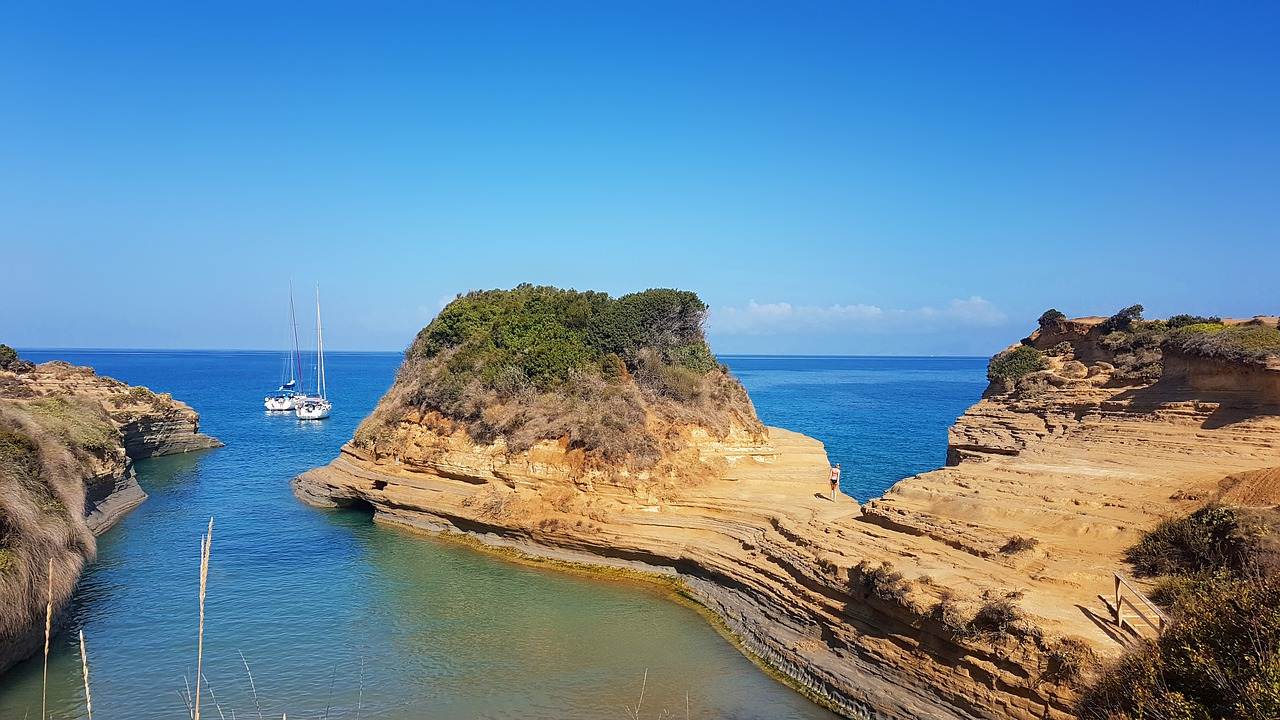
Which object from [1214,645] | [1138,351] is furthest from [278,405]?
[1214,645]

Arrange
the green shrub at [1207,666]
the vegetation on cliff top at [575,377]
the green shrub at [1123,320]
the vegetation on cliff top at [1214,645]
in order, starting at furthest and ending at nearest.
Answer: the green shrub at [1123,320]
the vegetation on cliff top at [575,377]
the vegetation on cliff top at [1214,645]
the green shrub at [1207,666]

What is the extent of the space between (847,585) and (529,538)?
1085cm

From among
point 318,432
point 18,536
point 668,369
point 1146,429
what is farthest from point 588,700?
point 318,432

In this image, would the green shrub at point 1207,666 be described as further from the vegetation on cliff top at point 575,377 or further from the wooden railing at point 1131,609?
the vegetation on cliff top at point 575,377

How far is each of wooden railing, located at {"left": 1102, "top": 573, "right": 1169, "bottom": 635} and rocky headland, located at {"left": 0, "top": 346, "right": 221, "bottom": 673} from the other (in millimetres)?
12727

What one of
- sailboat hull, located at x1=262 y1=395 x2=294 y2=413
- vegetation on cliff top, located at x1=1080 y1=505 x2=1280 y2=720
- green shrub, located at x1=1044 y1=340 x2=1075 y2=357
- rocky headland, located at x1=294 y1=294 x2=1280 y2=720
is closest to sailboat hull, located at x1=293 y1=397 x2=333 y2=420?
sailboat hull, located at x1=262 y1=395 x2=294 y2=413

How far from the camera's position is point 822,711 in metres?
13.6

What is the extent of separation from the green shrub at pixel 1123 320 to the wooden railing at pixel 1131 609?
75.1 feet

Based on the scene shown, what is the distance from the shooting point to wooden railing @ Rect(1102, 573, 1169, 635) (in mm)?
10523

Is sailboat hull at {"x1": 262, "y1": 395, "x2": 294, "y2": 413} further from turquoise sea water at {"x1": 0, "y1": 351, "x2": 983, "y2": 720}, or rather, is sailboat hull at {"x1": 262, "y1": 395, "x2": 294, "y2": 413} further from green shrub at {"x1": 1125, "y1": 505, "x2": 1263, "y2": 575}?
green shrub at {"x1": 1125, "y1": 505, "x2": 1263, "y2": 575}

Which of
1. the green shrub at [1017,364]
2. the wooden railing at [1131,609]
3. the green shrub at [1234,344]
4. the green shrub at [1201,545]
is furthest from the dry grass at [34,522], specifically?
the green shrub at [1017,364]

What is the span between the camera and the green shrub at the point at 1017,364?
32.6 meters

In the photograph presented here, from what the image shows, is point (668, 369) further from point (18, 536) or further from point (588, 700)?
point (18, 536)

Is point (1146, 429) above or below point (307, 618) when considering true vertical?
above
